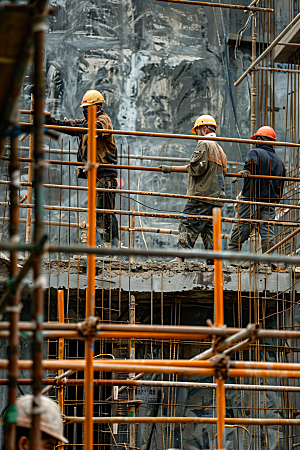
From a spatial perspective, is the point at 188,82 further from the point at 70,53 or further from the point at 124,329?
the point at 124,329

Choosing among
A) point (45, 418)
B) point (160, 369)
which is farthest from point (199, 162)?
point (45, 418)

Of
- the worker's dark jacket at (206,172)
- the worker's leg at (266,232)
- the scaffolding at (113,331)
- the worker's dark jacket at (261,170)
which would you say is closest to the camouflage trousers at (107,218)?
the scaffolding at (113,331)

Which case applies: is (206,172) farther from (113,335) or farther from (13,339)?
(13,339)

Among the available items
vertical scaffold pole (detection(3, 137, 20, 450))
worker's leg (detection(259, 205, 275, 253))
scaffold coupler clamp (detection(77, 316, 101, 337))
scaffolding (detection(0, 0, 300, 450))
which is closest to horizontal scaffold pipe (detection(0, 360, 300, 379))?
scaffolding (detection(0, 0, 300, 450))

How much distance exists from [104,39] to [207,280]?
27.3ft

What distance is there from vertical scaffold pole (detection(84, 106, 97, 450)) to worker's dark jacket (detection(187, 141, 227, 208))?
12.6ft

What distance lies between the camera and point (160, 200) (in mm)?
13938

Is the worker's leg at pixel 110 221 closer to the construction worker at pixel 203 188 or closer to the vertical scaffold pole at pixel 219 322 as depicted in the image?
the construction worker at pixel 203 188

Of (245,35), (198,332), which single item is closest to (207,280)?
(198,332)

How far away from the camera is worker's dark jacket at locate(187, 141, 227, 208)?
8.73 m

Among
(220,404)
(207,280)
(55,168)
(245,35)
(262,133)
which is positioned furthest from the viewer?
(245,35)

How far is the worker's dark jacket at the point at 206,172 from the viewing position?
873 centimetres

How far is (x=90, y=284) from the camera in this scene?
430 centimetres

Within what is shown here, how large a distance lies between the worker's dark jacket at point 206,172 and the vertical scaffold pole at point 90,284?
3837 millimetres
